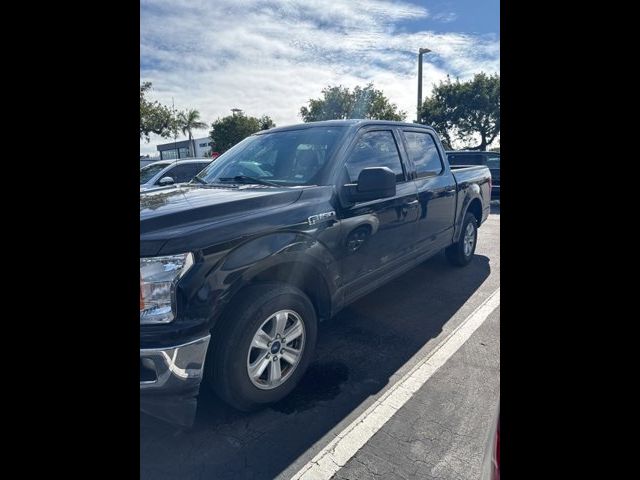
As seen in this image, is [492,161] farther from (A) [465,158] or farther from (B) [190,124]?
(B) [190,124]

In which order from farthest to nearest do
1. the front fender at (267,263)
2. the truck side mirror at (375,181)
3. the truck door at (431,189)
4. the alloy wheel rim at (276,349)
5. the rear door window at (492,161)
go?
1. the rear door window at (492,161)
2. the truck door at (431,189)
3. the truck side mirror at (375,181)
4. the alloy wheel rim at (276,349)
5. the front fender at (267,263)

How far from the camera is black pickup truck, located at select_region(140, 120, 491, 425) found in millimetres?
1988

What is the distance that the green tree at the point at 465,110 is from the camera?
2595 centimetres

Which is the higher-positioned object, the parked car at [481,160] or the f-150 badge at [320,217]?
the parked car at [481,160]

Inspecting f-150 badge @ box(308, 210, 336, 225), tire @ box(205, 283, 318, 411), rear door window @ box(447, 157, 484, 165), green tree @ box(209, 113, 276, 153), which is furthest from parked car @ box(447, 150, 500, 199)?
green tree @ box(209, 113, 276, 153)

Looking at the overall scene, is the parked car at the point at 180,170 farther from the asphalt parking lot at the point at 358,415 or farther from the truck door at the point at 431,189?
the asphalt parking lot at the point at 358,415

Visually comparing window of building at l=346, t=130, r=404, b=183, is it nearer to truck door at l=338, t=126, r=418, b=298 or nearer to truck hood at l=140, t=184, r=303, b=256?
truck door at l=338, t=126, r=418, b=298

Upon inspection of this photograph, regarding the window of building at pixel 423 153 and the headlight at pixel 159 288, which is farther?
the window of building at pixel 423 153

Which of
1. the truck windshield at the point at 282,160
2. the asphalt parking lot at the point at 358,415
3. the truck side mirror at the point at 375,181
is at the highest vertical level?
the truck windshield at the point at 282,160

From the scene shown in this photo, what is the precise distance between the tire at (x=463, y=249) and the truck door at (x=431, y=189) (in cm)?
45

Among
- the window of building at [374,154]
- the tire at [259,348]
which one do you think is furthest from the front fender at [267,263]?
the window of building at [374,154]
